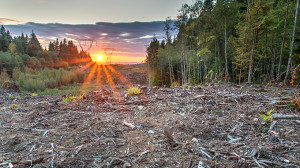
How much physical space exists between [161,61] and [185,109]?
80.8 ft

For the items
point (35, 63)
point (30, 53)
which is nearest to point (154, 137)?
point (35, 63)

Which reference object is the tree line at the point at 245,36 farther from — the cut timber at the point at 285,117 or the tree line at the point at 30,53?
the tree line at the point at 30,53

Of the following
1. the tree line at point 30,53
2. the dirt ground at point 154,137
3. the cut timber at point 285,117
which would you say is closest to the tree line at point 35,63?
the tree line at point 30,53

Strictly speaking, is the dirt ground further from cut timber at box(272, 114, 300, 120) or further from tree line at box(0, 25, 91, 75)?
tree line at box(0, 25, 91, 75)

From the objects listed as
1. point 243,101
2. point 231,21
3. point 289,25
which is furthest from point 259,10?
point 243,101

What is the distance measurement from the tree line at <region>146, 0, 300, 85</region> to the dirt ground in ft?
11.3

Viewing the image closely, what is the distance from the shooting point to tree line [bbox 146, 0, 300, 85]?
32.1ft

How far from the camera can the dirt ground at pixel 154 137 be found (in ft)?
5.88

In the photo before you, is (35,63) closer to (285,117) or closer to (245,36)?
(245,36)

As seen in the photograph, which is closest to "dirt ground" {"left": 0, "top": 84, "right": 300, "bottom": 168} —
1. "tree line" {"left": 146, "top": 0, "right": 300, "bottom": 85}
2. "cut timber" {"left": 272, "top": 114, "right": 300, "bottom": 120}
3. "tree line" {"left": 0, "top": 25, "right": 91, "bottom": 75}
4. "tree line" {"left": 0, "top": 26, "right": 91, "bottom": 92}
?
"cut timber" {"left": 272, "top": 114, "right": 300, "bottom": 120}

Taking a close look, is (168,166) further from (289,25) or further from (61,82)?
(61,82)

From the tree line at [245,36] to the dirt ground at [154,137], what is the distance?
3.45 meters

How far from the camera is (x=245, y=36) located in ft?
35.4

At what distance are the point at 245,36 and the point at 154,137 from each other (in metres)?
11.4
